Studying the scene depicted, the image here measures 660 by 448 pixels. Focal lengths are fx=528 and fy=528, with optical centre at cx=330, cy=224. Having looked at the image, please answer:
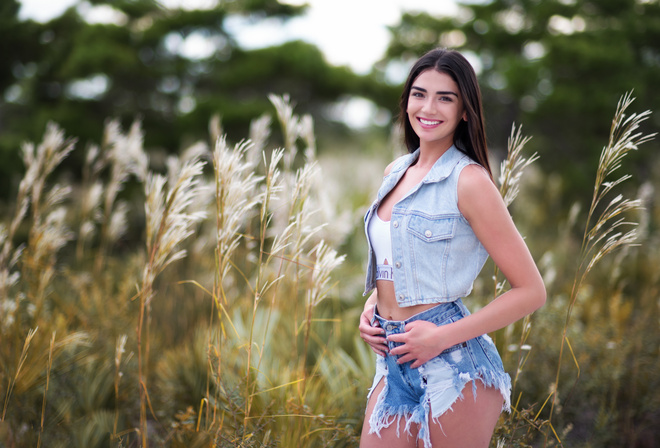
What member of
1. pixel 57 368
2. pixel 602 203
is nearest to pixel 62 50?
pixel 57 368

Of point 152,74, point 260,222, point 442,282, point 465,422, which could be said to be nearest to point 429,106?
point 442,282

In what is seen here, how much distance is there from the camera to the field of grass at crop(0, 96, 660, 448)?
1.94 m

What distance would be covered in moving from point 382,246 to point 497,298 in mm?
400

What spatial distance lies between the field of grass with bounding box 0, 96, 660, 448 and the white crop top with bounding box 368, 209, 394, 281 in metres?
0.19

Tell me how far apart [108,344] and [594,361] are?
2998 millimetres

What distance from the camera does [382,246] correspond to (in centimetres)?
172

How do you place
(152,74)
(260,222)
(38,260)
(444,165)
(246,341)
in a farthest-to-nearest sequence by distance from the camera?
(152,74) → (260,222) → (38,260) → (246,341) → (444,165)

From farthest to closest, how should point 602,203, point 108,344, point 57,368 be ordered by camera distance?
1. point 602,203
2. point 108,344
3. point 57,368

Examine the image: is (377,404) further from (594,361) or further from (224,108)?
(224,108)

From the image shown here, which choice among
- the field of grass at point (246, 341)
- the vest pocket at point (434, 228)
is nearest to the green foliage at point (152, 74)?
the field of grass at point (246, 341)

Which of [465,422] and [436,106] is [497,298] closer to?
[465,422]

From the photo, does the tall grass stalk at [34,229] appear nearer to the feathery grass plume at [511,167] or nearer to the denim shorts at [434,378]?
the denim shorts at [434,378]

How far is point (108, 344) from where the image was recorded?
3203mm

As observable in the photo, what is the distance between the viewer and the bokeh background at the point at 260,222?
2113 millimetres
